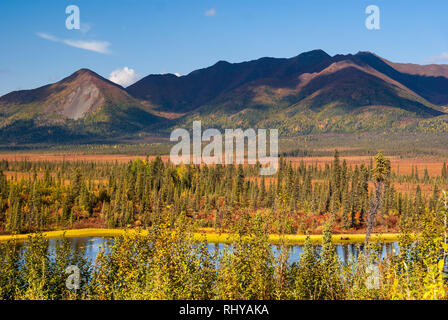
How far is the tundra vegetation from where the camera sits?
2962 centimetres

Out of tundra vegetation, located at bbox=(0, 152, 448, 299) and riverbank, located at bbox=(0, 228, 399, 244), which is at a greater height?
tundra vegetation, located at bbox=(0, 152, 448, 299)

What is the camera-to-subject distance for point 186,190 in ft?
642

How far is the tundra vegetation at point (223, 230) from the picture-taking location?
97.2ft

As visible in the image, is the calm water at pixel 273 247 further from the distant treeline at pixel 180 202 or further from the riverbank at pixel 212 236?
the distant treeline at pixel 180 202

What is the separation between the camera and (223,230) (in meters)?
137

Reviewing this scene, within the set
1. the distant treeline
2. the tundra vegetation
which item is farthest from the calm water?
the distant treeline

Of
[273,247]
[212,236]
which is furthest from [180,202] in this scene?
[273,247]

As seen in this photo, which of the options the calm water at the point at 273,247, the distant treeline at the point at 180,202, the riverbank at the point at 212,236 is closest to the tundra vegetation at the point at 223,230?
the distant treeline at the point at 180,202

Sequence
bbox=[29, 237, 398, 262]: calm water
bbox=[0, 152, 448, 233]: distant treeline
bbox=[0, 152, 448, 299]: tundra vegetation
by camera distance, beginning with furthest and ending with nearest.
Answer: bbox=[0, 152, 448, 233]: distant treeline → bbox=[29, 237, 398, 262]: calm water → bbox=[0, 152, 448, 299]: tundra vegetation

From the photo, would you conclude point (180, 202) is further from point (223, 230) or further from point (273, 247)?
point (273, 247)

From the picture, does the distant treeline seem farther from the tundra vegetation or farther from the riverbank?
the riverbank
